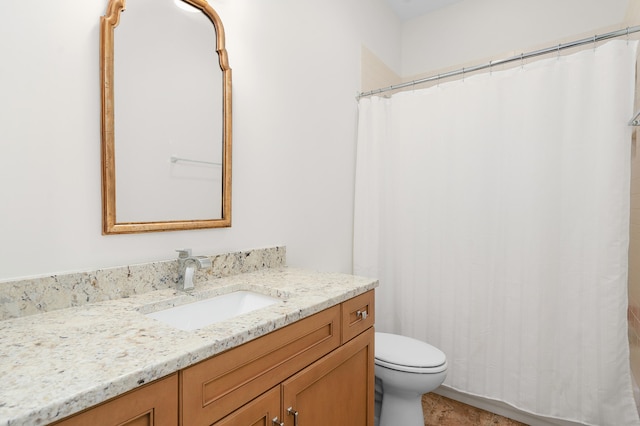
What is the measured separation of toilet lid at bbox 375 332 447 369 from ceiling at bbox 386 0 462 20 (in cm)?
243

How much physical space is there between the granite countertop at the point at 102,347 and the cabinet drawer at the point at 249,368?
0.04 meters

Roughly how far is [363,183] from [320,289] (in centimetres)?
116

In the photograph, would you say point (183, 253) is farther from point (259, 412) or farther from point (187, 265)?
point (259, 412)

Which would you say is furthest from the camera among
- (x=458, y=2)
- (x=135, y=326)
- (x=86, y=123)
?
(x=458, y=2)

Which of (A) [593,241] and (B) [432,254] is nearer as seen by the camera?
(A) [593,241]

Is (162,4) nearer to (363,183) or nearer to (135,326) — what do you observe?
(135,326)

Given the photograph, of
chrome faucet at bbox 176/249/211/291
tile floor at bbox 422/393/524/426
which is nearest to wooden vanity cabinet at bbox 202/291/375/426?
chrome faucet at bbox 176/249/211/291

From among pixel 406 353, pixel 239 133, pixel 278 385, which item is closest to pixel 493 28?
pixel 239 133

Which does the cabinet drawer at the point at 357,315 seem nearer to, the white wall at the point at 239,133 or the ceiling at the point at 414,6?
the white wall at the point at 239,133

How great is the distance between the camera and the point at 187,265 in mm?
1232

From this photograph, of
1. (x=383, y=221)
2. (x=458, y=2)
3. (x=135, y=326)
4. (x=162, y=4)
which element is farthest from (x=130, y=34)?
(x=458, y=2)

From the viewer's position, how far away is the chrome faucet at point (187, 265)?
1196 mm

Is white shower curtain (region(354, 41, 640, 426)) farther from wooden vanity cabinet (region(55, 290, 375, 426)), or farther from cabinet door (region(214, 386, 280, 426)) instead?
cabinet door (region(214, 386, 280, 426))

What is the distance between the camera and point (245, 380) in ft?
2.83
